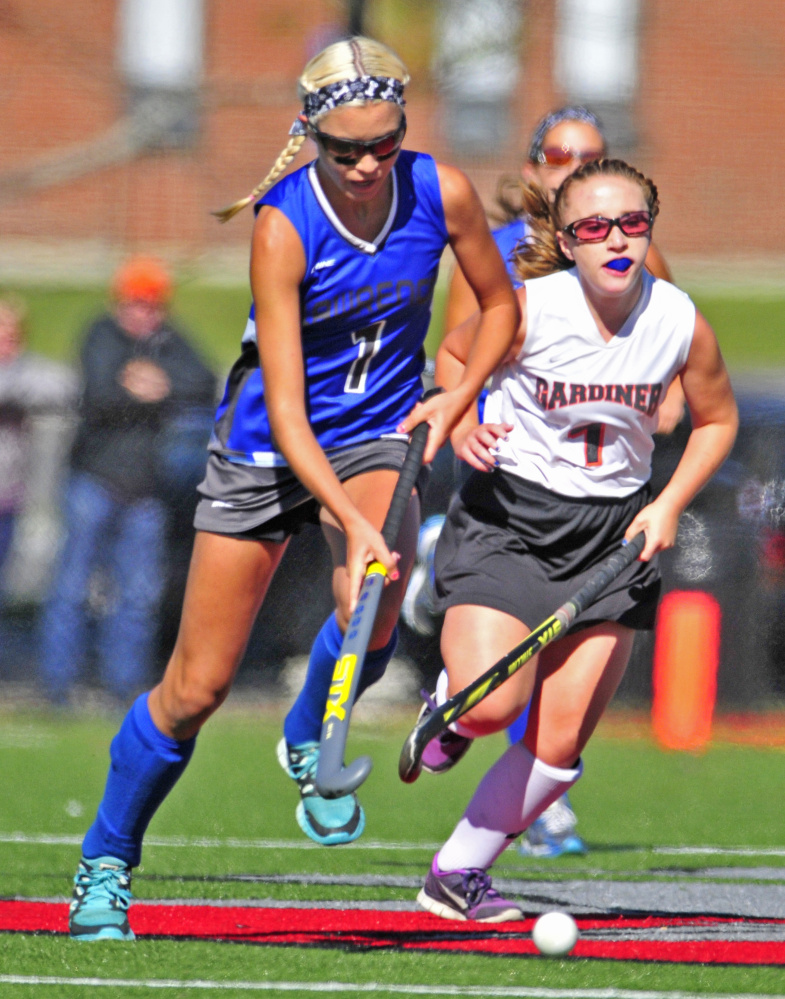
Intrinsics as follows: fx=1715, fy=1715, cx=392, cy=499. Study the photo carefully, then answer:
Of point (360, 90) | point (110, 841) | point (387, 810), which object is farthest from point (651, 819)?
point (360, 90)

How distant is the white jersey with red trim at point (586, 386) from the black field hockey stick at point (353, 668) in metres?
0.36

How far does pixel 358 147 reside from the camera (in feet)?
12.5

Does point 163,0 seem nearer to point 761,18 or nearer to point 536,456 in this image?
point 761,18

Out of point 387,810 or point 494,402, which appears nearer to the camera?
point 494,402

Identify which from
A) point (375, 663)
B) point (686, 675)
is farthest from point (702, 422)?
point (686, 675)

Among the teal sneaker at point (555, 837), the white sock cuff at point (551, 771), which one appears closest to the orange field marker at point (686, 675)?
the teal sneaker at point (555, 837)

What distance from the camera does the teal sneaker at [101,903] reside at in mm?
3883

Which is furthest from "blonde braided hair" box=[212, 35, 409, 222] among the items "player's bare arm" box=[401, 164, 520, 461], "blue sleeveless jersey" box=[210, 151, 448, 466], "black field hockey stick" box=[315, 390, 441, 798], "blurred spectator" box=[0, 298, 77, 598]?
"blurred spectator" box=[0, 298, 77, 598]

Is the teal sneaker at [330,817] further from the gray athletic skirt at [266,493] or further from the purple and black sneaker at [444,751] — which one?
the gray athletic skirt at [266,493]

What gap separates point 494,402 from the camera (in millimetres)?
4359

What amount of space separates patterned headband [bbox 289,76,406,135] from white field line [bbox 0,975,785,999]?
1.89 metres

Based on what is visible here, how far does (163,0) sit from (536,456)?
11.8 m

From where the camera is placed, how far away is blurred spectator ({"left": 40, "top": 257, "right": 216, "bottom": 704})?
848 centimetres

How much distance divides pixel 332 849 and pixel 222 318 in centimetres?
1040
